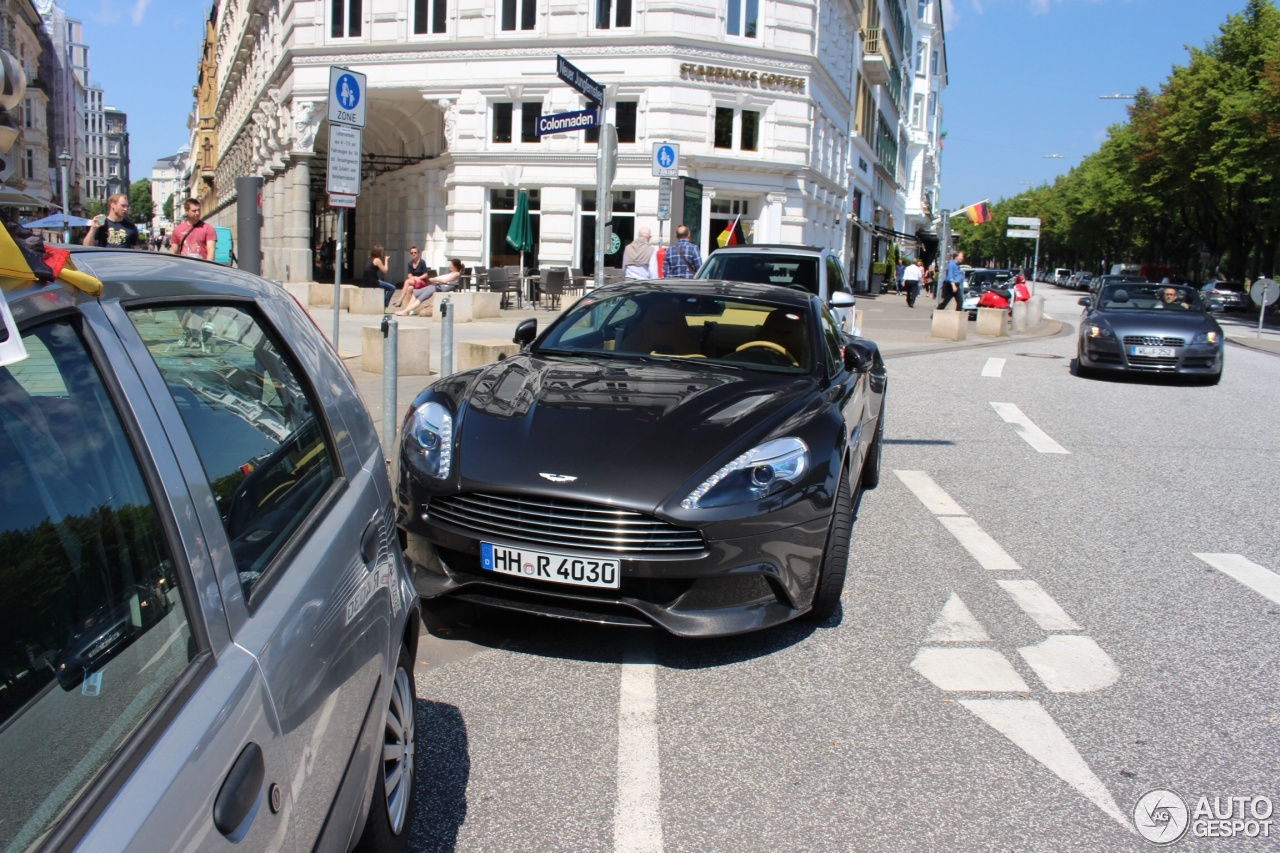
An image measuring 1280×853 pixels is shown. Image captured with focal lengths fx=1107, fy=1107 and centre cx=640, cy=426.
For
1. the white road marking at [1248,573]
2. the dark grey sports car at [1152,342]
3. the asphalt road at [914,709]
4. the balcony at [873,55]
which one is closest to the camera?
the asphalt road at [914,709]

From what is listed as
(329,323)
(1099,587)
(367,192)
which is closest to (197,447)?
(1099,587)

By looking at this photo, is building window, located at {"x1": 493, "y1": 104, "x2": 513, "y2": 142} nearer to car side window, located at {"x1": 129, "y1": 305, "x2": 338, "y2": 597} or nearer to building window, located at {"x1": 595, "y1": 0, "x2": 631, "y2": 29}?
building window, located at {"x1": 595, "y1": 0, "x2": 631, "y2": 29}

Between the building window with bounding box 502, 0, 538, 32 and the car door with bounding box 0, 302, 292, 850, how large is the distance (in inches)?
1354

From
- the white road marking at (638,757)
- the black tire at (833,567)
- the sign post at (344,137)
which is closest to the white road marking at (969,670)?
the black tire at (833,567)

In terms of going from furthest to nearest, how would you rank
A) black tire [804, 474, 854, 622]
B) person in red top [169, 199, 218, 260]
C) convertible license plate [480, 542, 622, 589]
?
person in red top [169, 199, 218, 260]
black tire [804, 474, 854, 622]
convertible license plate [480, 542, 622, 589]

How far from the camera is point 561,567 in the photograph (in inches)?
162

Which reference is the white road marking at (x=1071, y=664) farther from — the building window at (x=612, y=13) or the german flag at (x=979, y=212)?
the german flag at (x=979, y=212)

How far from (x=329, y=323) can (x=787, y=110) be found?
19019mm

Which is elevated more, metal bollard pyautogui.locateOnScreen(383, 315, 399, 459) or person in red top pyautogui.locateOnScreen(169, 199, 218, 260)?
person in red top pyautogui.locateOnScreen(169, 199, 218, 260)

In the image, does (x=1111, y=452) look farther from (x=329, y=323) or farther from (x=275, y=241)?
(x=275, y=241)

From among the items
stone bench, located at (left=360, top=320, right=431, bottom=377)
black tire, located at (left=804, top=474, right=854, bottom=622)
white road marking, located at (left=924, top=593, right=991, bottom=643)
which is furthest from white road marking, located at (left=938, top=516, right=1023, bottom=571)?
stone bench, located at (left=360, top=320, right=431, bottom=377)

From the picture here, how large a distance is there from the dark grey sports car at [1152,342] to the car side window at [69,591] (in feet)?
50.7

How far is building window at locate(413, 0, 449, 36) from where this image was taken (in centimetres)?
3444

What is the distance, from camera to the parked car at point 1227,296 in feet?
167
